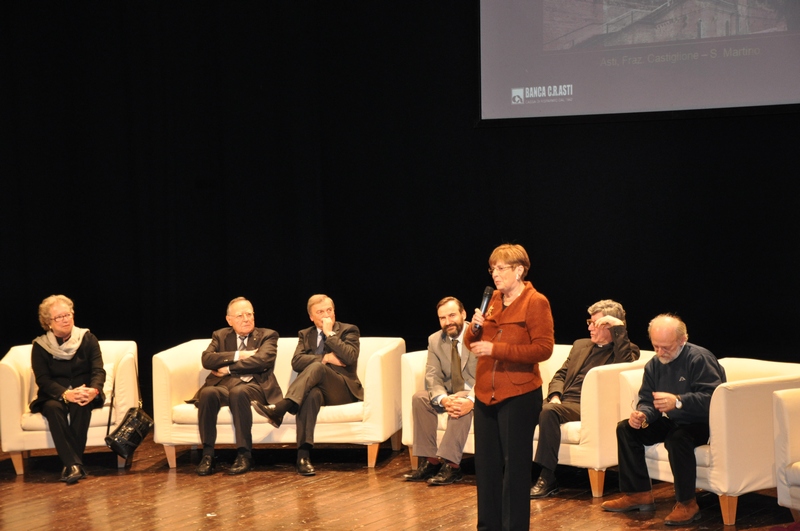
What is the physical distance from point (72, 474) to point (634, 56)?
430 centimetres

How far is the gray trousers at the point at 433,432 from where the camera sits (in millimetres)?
5434

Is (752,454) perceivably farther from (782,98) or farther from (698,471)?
(782,98)

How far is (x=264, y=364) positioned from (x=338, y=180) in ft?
6.71

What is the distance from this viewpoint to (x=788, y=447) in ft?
14.6

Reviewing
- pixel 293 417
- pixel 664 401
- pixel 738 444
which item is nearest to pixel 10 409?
pixel 293 417

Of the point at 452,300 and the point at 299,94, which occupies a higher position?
the point at 299,94

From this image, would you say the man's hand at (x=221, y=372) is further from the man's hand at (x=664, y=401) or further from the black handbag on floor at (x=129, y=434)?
the man's hand at (x=664, y=401)

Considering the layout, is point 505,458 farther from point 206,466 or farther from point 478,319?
point 206,466

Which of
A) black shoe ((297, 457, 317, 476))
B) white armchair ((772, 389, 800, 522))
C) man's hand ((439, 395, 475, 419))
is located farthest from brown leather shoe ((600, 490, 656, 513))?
black shoe ((297, 457, 317, 476))

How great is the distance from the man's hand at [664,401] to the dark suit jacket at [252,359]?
231 cm

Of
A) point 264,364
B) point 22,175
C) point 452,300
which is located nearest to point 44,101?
point 22,175

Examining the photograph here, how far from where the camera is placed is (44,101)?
7891mm

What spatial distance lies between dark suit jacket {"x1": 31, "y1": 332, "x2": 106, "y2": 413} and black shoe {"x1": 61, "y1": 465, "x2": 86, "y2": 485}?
39 cm

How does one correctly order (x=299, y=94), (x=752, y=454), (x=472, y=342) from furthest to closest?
(x=299, y=94)
(x=752, y=454)
(x=472, y=342)
